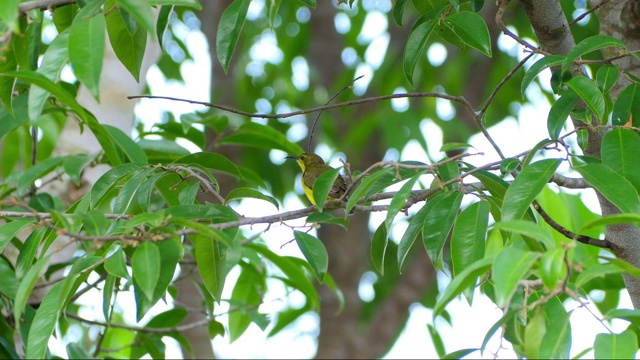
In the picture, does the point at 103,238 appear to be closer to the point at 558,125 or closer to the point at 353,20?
the point at 558,125

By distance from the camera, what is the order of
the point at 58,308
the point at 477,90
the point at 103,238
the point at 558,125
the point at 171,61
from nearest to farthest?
1. the point at 103,238
2. the point at 58,308
3. the point at 558,125
4. the point at 477,90
5. the point at 171,61

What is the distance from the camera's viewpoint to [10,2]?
4.94ft


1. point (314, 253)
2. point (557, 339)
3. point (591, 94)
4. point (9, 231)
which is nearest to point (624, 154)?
point (591, 94)

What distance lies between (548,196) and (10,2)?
235cm

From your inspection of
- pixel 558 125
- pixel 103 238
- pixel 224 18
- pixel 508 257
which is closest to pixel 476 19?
pixel 558 125

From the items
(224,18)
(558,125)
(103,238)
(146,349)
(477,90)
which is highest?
(224,18)

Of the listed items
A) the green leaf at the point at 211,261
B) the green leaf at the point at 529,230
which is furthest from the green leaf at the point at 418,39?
the green leaf at the point at 529,230

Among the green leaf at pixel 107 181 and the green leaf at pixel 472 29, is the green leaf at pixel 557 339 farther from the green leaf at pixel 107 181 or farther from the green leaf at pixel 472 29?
the green leaf at pixel 107 181

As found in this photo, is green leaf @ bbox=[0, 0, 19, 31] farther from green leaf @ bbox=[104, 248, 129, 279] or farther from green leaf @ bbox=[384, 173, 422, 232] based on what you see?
green leaf @ bbox=[384, 173, 422, 232]

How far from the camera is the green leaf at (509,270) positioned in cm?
122

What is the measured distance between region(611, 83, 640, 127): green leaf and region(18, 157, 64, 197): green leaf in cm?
190

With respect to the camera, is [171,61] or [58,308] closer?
[58,308]

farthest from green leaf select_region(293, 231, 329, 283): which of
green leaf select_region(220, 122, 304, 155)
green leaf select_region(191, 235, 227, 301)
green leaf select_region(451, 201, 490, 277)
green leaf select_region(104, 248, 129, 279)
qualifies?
green leaf select_region(220, 122, 304, 155)

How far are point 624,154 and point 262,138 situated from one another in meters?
2.02
